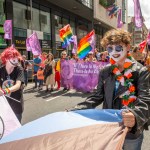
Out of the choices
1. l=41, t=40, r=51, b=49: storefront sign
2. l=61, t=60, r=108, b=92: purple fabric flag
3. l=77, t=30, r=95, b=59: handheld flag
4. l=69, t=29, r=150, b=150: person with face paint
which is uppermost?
l=41, t=40, r=51, b=49: storefront sign

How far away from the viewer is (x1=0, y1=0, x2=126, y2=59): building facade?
23406 millimetres

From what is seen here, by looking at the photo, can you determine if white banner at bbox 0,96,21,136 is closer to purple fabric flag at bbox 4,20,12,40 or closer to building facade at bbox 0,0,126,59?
purple fabric flag at bbox 4,20,12,40

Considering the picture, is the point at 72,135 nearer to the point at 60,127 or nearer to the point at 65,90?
the point at 60,127

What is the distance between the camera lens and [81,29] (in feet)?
132

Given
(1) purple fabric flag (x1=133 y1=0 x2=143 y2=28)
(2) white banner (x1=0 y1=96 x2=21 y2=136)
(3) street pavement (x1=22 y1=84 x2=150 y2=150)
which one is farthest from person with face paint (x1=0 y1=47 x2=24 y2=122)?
(1) purple fabric flag (x1=133 y1=0 x2=143 y2=28)

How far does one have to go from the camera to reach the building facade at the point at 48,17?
76.8 feet

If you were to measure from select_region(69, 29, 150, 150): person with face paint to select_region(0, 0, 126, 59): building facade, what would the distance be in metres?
18.7

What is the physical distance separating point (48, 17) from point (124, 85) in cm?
2755

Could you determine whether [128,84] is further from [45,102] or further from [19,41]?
[19,41]

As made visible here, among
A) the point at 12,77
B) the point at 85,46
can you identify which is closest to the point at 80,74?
the point at 85,46

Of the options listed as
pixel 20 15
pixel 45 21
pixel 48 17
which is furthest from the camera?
pixel 48 17

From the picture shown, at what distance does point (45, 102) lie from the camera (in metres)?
10.5

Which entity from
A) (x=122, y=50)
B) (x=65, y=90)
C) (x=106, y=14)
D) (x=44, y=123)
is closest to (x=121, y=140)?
(x=44, y=123)

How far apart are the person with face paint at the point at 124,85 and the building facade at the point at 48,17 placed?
18673mm
